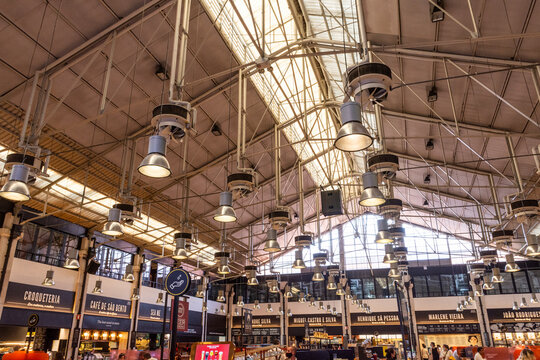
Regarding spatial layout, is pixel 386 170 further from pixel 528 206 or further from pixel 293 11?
pixel 293 11

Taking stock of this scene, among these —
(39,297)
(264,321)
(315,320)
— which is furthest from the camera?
(264,321)

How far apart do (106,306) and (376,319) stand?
18912mm

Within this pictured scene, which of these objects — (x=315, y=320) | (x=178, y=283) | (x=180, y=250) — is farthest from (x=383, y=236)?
(x=315, y=320)

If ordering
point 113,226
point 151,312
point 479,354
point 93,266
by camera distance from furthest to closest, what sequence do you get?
point 151,312, point 93,266, point 479,354, point 113,226

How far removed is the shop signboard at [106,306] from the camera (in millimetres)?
17594

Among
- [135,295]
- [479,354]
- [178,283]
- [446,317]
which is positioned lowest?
[479,354]

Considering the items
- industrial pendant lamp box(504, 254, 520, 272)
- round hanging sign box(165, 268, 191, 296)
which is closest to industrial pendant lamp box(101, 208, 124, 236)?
round hanging sign box(165, 268, 191, 296)

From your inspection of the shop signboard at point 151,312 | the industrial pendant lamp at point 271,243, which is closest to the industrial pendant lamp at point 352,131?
the industrial pendant lamp at point 271,243

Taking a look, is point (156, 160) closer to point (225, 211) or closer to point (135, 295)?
point (225, 211)

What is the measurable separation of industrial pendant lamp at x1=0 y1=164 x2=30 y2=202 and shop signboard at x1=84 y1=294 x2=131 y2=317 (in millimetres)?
13073

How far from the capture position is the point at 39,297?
1513 cm

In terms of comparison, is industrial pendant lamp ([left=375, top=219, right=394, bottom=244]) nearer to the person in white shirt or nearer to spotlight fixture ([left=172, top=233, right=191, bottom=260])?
the person in white shirt

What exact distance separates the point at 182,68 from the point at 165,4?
3991 mm

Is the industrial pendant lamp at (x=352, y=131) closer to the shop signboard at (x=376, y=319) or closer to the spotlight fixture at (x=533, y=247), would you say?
the spotlight fixture at (x=533, y=247)
